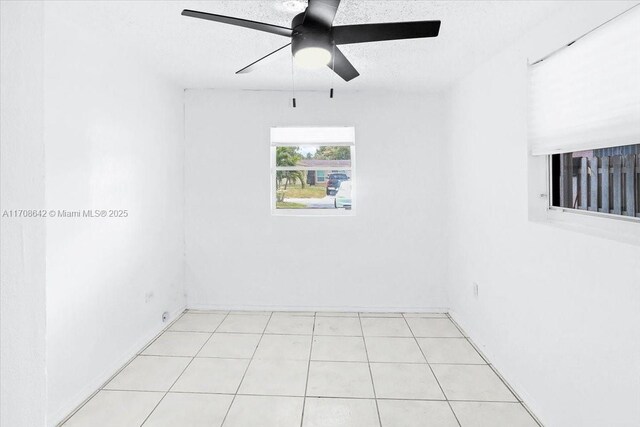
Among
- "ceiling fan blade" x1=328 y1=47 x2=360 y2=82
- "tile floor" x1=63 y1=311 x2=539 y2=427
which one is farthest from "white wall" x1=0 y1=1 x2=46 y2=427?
"tile floor" x1=63 y1=311 x2=539 y2=427

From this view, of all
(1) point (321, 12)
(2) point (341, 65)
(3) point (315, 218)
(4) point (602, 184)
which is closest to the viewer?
(1) point (321, 12)

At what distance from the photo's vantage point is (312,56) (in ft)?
6.18

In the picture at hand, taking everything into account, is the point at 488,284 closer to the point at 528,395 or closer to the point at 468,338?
the point at 468,338

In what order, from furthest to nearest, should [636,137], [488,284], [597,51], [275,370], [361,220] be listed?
[361,220] < [488,284] < [275,370] < [597,51] < [636,137]

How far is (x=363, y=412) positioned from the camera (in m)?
2.35

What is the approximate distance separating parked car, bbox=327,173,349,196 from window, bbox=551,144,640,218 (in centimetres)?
221

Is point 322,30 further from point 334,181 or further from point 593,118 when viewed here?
point 334,181

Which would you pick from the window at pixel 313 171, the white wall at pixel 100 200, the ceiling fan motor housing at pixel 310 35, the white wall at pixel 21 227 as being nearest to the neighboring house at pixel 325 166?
the window at pixel 313 171

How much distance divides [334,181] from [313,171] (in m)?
0.26

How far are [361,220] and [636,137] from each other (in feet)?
8.81

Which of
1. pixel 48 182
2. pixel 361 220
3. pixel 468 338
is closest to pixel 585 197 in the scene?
pixel 468 338

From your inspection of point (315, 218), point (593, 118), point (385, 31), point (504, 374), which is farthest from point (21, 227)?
point (315, 218)

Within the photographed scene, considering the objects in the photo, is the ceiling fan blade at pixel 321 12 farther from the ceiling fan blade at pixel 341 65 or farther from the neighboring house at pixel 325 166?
the neighboring house at pixel 325 166

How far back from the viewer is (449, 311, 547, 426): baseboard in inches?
92.2
